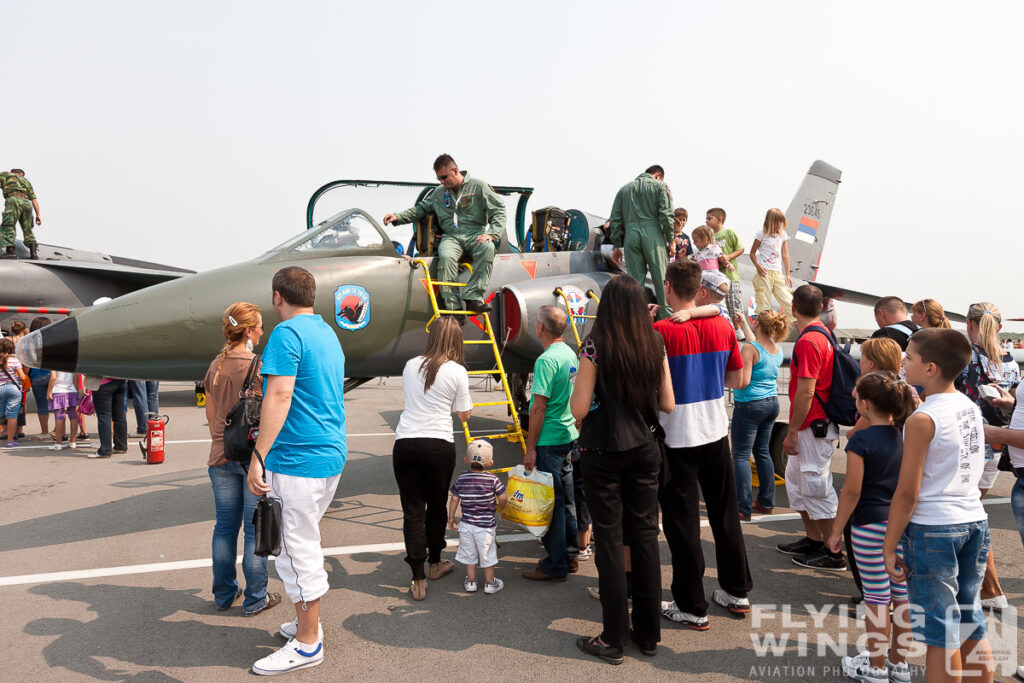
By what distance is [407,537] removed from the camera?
12.0 ft

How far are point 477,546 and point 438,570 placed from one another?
0.47 m

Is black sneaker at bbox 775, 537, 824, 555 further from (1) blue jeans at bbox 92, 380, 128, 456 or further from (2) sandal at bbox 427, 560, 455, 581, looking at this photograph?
(1) blue jeans at bbox 92, 380, 128, 456

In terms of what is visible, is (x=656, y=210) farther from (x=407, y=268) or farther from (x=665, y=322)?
(x=665, y=322)

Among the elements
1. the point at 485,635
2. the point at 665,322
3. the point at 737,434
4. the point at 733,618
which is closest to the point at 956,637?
the point at 733,618

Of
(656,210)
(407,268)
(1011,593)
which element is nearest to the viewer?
(1011,593)

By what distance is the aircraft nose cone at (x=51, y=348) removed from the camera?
4.43 meters

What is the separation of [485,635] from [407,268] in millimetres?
3753

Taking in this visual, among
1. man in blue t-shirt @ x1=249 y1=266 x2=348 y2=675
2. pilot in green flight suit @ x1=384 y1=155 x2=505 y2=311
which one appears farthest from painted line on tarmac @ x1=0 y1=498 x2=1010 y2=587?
Answer: pilot in green flight suit @ x1=384 y1=155 x2=505 y2=311

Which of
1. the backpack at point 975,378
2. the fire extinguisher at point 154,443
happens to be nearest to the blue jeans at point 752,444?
the backpack at point 975,378

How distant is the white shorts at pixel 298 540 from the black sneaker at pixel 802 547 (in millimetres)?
3502

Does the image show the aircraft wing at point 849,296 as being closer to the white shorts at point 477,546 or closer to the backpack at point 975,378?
the backpack at point 975,378

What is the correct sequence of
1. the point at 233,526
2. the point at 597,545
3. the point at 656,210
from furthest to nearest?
the point at 656,210 → the point at 233,526 → the point at 597,545

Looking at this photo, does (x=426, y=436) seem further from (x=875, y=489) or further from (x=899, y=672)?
(x=899, y=672)

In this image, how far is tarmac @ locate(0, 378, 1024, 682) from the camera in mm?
2883
